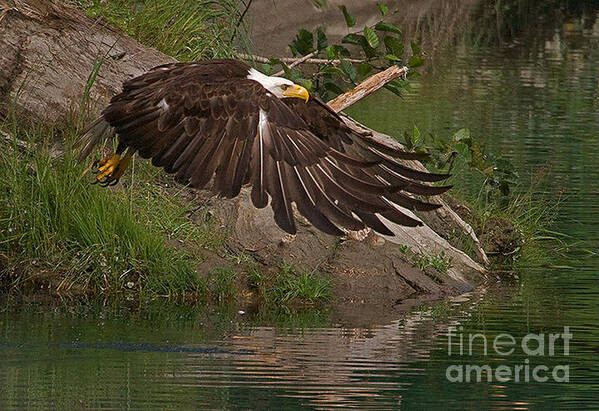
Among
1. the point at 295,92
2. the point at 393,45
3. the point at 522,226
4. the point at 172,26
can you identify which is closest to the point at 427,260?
the point at 522,226

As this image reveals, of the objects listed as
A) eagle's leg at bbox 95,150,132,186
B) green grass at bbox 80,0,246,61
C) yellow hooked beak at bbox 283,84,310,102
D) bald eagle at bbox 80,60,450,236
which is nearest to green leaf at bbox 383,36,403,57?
green grass at bbox 80,0,246,61

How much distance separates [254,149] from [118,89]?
3.16 meters

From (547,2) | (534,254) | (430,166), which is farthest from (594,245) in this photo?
(547,2)

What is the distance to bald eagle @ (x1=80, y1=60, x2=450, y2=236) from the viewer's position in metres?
7.58

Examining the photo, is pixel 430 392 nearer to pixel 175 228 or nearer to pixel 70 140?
pixel 175 228

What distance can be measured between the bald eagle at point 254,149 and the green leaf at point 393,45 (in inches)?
109

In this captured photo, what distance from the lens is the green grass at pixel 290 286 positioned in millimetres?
9617

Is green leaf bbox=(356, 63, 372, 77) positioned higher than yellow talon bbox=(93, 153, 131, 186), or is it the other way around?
green leaf bbox=(356, 63, 372, 77)

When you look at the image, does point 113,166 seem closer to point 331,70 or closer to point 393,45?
point 331,70

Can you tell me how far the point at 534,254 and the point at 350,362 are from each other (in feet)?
13.3

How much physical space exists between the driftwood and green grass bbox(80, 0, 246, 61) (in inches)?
22.9

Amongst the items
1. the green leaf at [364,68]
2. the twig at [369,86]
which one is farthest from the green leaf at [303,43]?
the twig at [369,86]

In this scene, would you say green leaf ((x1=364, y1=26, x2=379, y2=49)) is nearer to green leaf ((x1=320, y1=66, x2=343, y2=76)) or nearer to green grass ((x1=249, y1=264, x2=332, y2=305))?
green leaf ((x1=320, y1=66, x2=343, y2=76))

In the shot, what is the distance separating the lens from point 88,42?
11086mm
